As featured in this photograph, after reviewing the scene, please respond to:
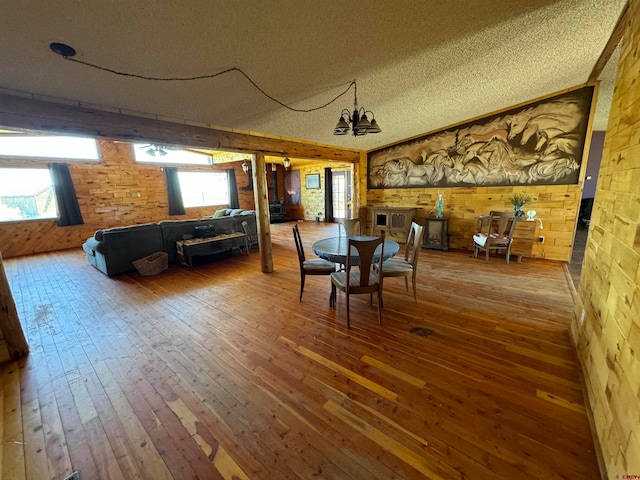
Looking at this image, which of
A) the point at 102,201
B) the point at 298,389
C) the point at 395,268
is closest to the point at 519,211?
the point at 395,268

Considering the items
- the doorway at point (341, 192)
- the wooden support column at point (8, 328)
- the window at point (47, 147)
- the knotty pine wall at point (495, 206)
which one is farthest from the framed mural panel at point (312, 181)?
the wooden support column at point (8, 328)

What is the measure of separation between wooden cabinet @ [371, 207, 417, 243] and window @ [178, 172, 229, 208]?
5876 millimetres

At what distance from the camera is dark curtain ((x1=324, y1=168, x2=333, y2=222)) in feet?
31.0

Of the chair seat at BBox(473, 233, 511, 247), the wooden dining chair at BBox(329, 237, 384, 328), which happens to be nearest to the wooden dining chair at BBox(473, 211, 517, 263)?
the chair seat at BBox(473, 233, 511, 247)

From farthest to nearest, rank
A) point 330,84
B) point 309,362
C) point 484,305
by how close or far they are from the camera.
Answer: point 484,305, point 330,84, point 309,362

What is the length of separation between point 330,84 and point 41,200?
25.1 ft

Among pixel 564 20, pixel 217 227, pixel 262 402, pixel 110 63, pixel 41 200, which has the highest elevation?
pixel 564 20

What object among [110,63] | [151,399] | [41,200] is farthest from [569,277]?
[41,200]

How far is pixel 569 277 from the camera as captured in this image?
3648 millimetres

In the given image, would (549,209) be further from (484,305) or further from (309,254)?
(309,254)

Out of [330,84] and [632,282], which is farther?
[330,84]

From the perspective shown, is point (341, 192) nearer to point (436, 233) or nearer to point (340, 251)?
point (436, 233)

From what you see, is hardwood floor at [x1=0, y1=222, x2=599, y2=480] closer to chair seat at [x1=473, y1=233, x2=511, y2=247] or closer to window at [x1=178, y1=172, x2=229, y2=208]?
chair seat at [x1=473, y1=233, x2=511, y2=247]

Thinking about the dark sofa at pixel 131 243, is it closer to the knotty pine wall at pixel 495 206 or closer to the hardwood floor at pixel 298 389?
the hardwood floor at pixel 298 389
